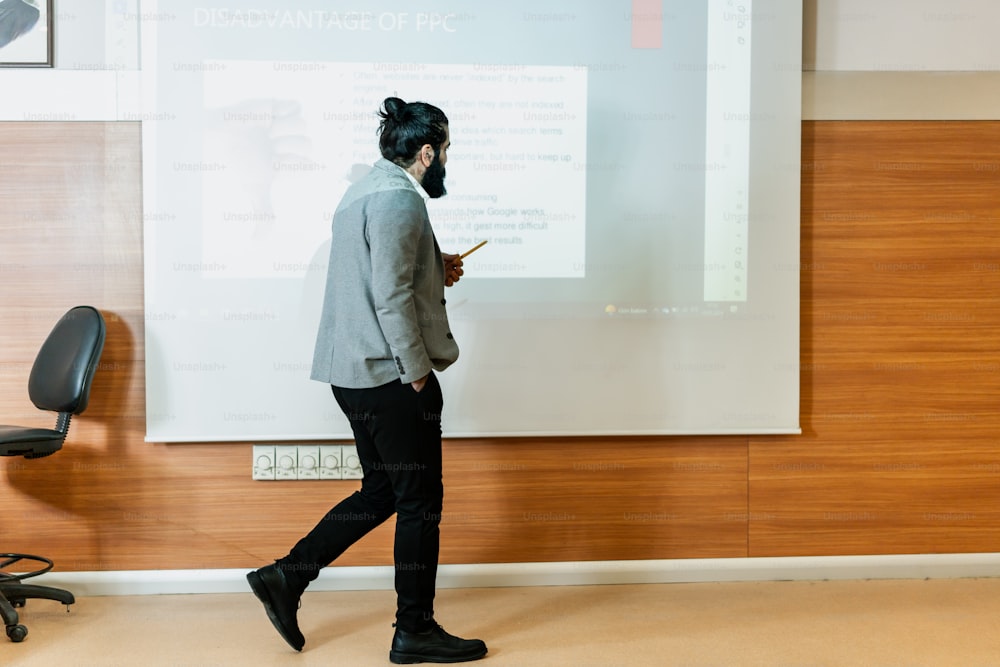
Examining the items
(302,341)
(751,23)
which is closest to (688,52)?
(751,23)

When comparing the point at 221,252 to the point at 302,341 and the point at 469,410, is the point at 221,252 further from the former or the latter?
the point at 469,410

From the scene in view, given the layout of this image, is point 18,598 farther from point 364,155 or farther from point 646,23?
point 646,23

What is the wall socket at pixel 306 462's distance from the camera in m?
2.74

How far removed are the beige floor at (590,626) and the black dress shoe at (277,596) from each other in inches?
3.4

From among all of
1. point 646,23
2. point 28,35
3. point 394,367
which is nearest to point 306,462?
point 394,367

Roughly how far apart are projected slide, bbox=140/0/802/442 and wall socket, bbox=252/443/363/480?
7 cm

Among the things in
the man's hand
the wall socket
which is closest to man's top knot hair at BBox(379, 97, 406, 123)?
the man's hand

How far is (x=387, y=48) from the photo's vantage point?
2.67 m

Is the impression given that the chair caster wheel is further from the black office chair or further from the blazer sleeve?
the blazer sleeve

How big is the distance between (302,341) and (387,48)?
3.26ft

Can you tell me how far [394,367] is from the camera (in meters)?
2.10

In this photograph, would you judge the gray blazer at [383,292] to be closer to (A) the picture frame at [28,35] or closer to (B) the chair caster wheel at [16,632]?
(B) the chair caster wheel at [16,632]

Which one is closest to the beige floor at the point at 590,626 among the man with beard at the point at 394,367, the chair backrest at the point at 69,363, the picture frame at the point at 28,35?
the man with beard at the point at 394,367

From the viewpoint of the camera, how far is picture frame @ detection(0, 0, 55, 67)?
2633 millimetres
